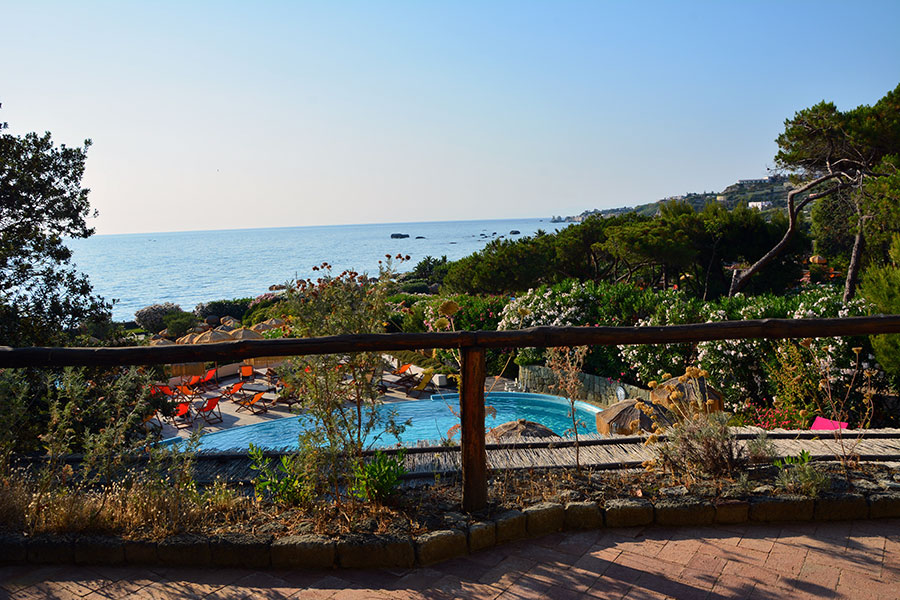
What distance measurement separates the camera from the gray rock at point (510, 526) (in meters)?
3.16

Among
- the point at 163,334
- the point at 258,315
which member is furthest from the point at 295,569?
the point at 258,315

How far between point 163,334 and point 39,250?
15.4 m

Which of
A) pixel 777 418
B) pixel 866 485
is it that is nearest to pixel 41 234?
pixel 866 485

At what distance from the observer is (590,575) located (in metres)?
2.81

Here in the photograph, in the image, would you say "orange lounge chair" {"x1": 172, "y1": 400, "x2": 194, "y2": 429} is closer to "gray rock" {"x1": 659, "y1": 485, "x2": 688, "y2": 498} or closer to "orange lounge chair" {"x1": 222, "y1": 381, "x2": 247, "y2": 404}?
"orange lounge chair" {"x1": 222, "y1": 381, "x2": 247, "y2": 404}

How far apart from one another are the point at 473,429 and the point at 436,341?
1.77ft

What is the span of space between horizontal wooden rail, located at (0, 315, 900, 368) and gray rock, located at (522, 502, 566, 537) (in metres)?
0.90

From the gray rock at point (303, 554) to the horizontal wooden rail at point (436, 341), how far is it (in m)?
0.95

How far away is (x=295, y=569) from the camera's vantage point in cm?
295

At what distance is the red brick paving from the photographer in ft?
8.73

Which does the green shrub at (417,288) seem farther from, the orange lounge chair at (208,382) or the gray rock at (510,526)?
the gray rock at (510,526)

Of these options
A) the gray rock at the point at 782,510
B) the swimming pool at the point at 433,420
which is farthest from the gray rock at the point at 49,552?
the swimming pool at the point at 433,420

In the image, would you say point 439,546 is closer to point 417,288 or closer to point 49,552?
point 49,552

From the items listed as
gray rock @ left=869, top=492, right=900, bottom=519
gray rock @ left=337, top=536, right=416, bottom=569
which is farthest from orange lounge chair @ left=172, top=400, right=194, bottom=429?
gray rock @ left=869, top=492, right=900, bottom=519
